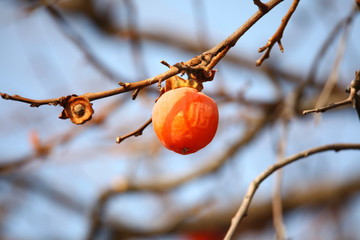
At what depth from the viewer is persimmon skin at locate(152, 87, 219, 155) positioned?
2.51ft

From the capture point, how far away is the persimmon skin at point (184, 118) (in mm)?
765

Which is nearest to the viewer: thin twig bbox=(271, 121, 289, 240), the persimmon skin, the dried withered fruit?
the dried withered fruit

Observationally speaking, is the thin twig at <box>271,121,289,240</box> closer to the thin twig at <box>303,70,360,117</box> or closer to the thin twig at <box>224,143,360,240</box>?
the thin twig at <box>224,143,360,240</box>

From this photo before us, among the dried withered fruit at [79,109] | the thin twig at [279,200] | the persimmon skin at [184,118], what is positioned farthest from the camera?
the thin twig at [279,200]

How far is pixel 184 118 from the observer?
0.77 metres

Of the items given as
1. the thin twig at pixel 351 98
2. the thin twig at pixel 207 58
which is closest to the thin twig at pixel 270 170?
the thin twig at pixel 351 98

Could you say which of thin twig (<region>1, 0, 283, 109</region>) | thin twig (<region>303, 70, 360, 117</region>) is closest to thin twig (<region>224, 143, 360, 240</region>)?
thin twig (<region>303, 70, 360, 117</region>)

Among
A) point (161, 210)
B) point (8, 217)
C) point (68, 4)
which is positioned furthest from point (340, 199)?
point (8, 217)

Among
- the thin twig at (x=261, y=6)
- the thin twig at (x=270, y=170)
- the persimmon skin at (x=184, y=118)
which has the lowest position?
the thin twig at (x=270, y=170)

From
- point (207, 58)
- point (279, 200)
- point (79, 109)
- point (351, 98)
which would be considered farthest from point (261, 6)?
point (279, 200)

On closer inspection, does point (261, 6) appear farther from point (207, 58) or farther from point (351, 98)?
point (351, 98)

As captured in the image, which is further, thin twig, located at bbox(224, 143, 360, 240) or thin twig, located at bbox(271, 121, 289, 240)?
thin twig, located at bbox(271, 121, 289, 240)

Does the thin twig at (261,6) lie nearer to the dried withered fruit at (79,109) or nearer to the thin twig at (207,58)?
the thin twig at (207,58)

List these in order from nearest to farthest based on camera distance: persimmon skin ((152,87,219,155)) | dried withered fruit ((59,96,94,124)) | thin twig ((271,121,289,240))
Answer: dried withered fruit ((59,96,94,124)), persimmon skin ((152,87,219,155)), thin twig ((271,121,289,240))
